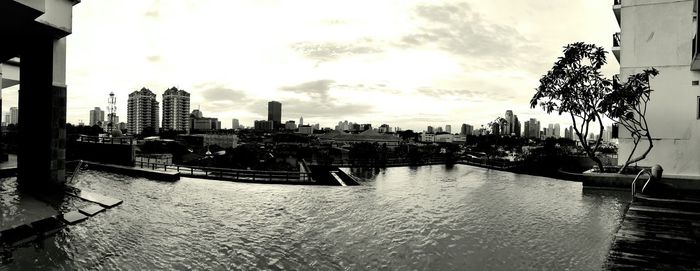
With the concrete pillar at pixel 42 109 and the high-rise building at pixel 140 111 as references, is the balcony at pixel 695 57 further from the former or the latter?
the high-rise building at pixel 140 111

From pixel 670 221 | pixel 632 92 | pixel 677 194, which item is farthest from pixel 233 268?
pixel 632 92

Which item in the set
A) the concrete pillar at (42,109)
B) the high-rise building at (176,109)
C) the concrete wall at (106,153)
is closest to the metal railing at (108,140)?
the concrete wall at (106,153)

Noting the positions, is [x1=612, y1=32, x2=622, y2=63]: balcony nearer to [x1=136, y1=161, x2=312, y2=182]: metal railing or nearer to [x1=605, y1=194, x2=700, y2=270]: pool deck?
[x1=605, y1=194, x2=700, y2=270]: pool deck

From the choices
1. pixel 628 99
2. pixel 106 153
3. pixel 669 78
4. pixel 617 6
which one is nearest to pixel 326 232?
pixel 628 99

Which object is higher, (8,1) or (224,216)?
(8,1)

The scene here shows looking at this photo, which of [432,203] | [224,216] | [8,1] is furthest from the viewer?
[432,203]

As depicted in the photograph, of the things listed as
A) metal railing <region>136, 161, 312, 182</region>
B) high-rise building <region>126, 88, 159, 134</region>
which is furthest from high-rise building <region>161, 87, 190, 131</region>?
metal railing <region>136, 161, 312, 182</region>

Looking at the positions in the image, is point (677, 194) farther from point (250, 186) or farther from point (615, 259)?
point (250, 186)
